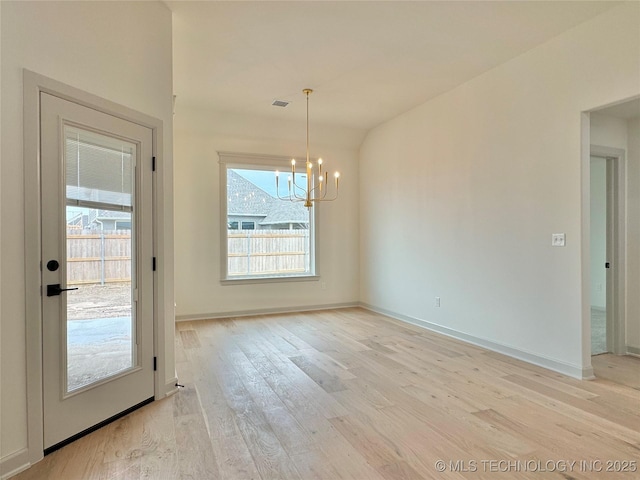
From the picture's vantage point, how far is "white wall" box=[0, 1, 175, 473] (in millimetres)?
1905

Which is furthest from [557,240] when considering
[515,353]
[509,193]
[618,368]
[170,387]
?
[170,387]

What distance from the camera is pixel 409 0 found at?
283 centimetres

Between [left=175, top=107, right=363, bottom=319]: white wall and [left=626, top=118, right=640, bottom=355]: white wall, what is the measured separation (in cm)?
377

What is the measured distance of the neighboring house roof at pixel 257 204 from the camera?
6016 mm

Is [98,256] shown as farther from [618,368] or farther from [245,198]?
[618,368]

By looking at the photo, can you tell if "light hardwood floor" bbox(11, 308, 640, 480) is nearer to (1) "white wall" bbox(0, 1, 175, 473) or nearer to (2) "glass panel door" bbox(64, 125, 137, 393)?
(2) "glass panel door" bbox(64, 125, 137, 393)

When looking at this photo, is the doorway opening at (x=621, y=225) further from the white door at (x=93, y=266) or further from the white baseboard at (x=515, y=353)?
the white door at (x=93, y=266)

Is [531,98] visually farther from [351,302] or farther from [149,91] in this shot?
[351,302]

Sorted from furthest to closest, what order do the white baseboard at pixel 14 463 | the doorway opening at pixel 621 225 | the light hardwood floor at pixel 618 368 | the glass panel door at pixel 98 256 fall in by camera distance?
Result: 1. the doorway opening at pixel 621 225
2. the light hardwood floor at pixel 618 368
3. the glass panel door at pixel 98 256
4. the white baseboard at pixel 14 463

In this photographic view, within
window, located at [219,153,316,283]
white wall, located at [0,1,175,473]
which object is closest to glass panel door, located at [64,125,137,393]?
white wall, located at [0,1,175,473]

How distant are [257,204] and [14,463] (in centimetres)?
467

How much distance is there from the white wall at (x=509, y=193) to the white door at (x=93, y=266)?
3.42 m

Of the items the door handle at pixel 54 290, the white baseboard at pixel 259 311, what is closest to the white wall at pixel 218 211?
the white baseboard at pixel 259 311

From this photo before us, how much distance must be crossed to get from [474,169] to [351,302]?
11.0 ft
